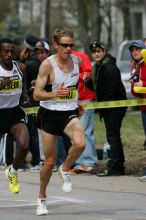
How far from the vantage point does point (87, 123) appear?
13.8 m

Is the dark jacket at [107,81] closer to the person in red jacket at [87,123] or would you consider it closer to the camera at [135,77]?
the person in red jacket at [87,123]

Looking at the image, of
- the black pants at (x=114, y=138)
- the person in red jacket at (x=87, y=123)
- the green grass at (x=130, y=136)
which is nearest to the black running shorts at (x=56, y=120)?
the black pants at (x=114, y=138)

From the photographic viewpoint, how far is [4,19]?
2601 inches

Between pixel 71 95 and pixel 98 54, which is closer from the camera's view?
pixel 71 95

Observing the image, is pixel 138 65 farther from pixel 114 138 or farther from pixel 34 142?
pixel 34 142

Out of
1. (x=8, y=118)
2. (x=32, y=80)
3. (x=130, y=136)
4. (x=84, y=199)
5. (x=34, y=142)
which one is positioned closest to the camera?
(x=8, y=118)

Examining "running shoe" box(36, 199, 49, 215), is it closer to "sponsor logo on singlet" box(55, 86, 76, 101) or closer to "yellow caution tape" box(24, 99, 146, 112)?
"sponsor logo on singlet" box(55, 86, 76, 101)

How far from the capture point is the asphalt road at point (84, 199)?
388 inches

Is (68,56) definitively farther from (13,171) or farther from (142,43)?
(142,43)

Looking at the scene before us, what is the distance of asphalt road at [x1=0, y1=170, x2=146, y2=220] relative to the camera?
9844 millimetres

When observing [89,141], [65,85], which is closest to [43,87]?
[65,85]

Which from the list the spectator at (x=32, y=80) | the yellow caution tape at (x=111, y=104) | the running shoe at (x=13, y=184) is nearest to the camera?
the running shoe at (x=13, y=184)

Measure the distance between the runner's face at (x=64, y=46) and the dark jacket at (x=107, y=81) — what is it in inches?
130

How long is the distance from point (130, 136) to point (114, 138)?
4.43 m
